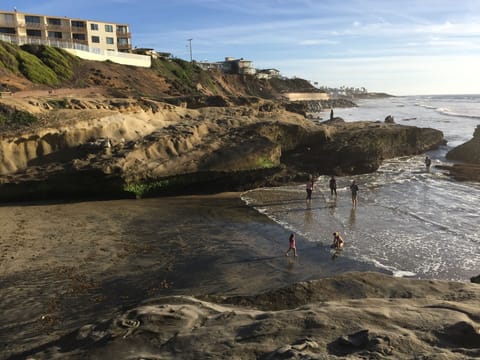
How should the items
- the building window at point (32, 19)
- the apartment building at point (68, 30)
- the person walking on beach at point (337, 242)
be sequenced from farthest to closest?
1. the building window at point (32, 19)
2. the apartment building at point (68, 30)
3. the person walking on beach at point (337, 242)

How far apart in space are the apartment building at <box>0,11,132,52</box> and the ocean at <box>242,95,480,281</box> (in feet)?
136

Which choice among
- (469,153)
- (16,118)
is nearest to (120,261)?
(16,118)

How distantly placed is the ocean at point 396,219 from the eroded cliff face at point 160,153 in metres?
1.82

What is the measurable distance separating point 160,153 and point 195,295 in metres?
12.5

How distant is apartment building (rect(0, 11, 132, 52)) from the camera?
182 ft

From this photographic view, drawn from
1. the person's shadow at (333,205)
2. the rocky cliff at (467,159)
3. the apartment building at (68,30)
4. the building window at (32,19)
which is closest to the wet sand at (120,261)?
the person's shadow at (333,205)

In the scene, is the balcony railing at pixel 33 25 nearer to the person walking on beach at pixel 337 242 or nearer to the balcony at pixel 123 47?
the balcony at pixel 123 47

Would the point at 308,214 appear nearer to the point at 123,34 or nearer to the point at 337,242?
the point at 337,242

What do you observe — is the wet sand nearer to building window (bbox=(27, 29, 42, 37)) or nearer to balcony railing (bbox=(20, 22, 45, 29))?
balcony railing (bbox=(20, 22, 45, 29))

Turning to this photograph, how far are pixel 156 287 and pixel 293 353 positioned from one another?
5.70 m

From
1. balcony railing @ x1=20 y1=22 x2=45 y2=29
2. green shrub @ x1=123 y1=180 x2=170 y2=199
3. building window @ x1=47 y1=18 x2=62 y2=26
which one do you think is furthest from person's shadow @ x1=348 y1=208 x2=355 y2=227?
building window @ x1=47 y1=18 x2=62 y2=26

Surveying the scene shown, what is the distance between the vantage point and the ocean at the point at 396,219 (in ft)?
42.5

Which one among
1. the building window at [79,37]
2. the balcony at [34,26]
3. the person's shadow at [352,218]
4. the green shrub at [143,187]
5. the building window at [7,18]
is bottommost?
the person's shadow at [352,218]

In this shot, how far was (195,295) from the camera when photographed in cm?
997
